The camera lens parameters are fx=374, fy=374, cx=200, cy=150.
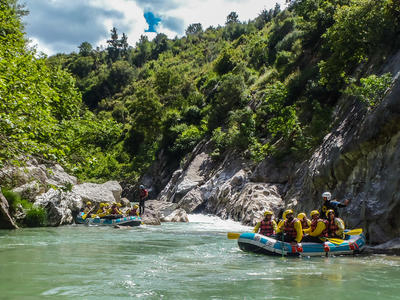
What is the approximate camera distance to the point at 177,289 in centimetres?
675

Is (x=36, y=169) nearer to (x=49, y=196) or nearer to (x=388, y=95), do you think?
(x=49, y=196)

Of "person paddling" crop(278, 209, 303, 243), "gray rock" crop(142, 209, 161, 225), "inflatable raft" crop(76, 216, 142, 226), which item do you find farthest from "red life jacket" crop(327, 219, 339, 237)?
"gray rock" crop(142, 209, 161, 225)

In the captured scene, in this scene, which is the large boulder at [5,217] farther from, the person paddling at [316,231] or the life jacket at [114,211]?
the person paddling at [316,231]

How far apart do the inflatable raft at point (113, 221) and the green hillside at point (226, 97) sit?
350 cm

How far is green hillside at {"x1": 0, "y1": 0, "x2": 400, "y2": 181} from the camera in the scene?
949 centimetres

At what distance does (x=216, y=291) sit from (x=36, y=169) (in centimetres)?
1494

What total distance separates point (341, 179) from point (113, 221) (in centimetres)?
1153

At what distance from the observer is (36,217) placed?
671 inches

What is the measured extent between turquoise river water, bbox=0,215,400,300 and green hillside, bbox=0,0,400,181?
2.46 metres

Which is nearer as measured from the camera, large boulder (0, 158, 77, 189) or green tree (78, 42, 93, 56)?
large boulder (0, 158, 77, 189)

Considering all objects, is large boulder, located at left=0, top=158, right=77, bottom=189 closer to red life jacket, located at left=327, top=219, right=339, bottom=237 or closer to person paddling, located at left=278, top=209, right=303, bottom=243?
person paddling, located at left=278, top=209, right=303, bottom=243

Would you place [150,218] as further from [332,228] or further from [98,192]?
[332,228]

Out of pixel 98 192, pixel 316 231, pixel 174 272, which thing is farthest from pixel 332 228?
pixel 98 192

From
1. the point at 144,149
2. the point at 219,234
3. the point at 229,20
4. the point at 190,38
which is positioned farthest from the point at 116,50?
the point at 219,234
